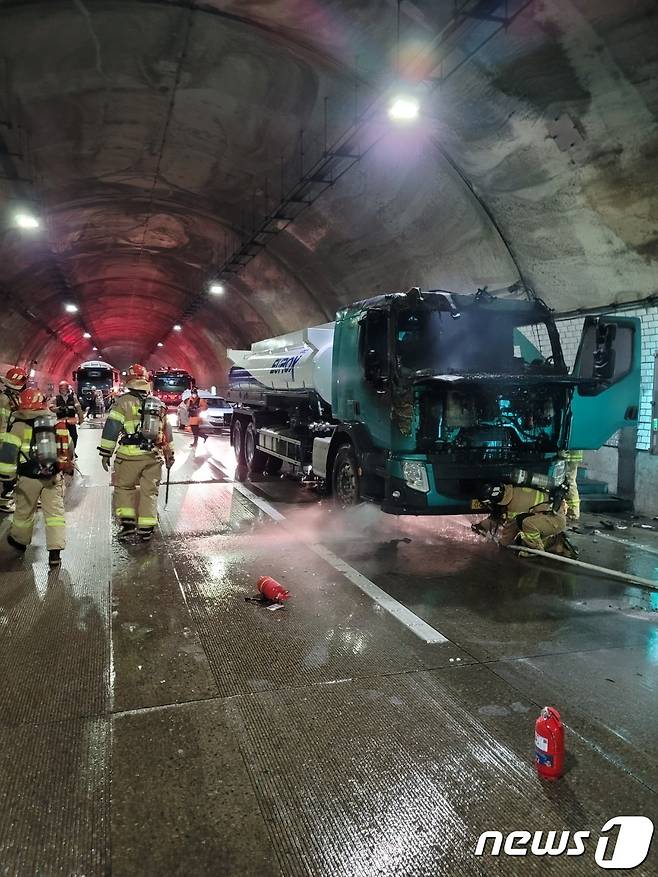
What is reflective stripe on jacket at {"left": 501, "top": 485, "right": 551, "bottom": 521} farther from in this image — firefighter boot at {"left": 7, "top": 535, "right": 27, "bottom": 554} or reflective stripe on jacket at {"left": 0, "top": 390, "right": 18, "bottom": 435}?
reflective stripe on jacket at {"left": 0, "top": 390, "right": 18, "bottom": 435}

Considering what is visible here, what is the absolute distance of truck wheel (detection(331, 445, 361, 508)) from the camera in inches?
299

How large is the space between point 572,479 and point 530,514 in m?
1.34

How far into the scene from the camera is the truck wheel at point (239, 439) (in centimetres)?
1379

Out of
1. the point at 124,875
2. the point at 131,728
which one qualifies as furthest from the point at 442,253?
the point at 124,875

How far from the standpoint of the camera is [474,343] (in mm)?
7445

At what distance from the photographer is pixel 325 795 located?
2.84 meters

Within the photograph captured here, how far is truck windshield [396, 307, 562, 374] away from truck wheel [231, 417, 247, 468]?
7.25 metres

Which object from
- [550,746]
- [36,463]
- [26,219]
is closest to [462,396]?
[550,746]

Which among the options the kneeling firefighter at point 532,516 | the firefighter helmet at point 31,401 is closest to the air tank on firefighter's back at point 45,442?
the firefighter helmet at point 31,401

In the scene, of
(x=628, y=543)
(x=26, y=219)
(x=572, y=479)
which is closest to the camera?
(x=628, y=543)

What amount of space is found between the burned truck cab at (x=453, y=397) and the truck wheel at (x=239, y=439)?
20.5 ft

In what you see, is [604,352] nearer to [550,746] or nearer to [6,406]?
[550,746]

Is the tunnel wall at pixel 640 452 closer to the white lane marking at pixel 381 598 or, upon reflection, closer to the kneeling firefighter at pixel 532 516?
the kneeling firefighter at pixel 532 516

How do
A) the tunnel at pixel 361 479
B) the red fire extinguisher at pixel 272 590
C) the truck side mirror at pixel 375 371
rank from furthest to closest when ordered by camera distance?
the truck side mirror at pixel 375 371
the red fire extinguisher at pixel 272 590
the tunnel at pixel 361 479
